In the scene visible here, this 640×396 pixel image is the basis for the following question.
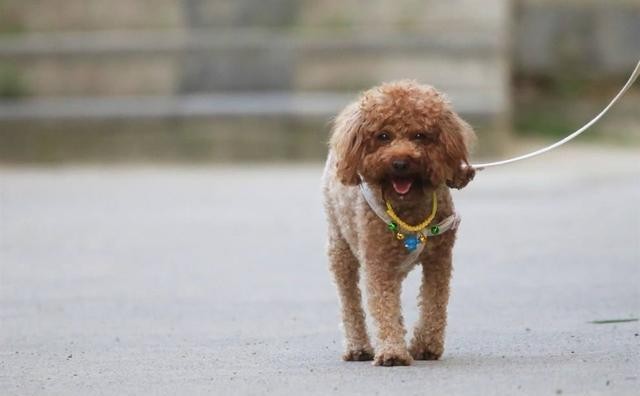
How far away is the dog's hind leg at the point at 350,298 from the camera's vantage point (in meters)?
8.72

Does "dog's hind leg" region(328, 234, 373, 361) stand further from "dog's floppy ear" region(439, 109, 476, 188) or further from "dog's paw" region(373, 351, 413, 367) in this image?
"dog's floppy ear" region(439, 109, 476, 188)

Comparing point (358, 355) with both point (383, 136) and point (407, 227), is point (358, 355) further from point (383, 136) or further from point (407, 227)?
point (383, 136)

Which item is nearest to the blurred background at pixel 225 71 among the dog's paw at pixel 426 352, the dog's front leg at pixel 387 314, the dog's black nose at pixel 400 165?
the dog's paw at pixel 426 352

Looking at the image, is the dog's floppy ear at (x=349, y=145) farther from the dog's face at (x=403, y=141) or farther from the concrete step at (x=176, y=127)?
the concrete step at (x=176, y=127)

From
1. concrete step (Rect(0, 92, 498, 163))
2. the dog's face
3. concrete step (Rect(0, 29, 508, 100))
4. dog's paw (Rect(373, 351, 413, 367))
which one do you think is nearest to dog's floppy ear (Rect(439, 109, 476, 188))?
the dog's face

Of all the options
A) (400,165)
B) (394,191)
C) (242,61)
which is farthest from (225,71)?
(400,165)

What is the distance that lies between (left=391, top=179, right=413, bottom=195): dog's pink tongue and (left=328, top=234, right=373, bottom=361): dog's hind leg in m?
0.89

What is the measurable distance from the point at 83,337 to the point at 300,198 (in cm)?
946

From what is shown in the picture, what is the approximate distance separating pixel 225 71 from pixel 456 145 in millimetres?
17545

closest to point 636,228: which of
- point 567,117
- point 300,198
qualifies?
point 300,198

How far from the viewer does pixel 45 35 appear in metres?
26.0

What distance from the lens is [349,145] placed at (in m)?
8.03

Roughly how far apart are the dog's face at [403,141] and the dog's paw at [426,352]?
0.87m

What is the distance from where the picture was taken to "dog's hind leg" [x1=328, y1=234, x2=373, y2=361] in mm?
8719
